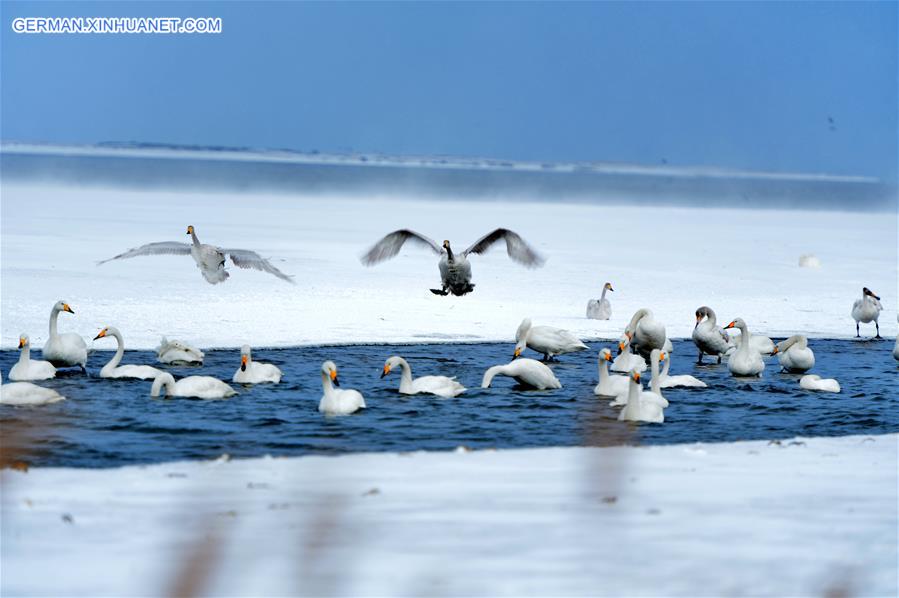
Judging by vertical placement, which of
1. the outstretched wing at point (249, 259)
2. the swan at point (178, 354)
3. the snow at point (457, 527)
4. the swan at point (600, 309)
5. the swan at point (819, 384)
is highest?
the outstretched wing at point (249, 259)

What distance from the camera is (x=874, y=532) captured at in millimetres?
6781

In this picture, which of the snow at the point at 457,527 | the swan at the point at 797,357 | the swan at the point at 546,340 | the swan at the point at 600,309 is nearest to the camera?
the snow at the point at 457,527

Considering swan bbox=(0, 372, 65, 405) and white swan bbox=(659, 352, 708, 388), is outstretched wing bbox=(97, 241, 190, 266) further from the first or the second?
white swan bbox=(659, 352, 708, 388)

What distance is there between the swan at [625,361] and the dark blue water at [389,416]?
289 mm

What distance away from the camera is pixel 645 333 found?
45.3 ft

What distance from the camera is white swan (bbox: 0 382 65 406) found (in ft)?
34.9

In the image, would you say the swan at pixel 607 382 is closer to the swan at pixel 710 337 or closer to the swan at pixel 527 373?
the swan at pixel 527 373

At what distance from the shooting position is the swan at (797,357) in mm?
13453

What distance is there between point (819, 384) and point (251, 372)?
198 inches

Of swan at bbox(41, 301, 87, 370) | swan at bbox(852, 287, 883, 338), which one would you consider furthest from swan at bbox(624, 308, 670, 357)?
swan at bbox(41, 301, 87, 370)

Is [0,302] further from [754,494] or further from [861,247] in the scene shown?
[861,247]

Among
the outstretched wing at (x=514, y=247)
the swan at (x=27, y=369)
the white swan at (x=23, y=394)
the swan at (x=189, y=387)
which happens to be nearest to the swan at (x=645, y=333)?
the outstretched wing at (x=514, y=247)

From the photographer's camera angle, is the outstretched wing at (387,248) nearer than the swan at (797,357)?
No

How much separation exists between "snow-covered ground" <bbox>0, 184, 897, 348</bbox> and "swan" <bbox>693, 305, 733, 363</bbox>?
2.08 meters
